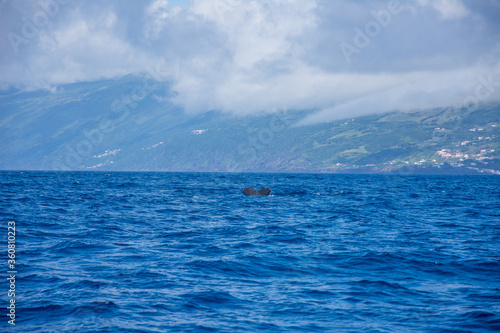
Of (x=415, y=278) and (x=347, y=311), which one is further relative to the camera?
(x=415, y=278)

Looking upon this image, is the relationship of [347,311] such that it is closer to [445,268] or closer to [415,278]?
[415,278]

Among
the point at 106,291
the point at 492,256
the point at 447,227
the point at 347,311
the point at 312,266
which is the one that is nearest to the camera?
the point at 347,311

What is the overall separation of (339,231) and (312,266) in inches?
457

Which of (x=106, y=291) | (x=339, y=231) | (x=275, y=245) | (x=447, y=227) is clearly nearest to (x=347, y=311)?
(x=106, y=291)

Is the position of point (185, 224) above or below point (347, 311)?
above

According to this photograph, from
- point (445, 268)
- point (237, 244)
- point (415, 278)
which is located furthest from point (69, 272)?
point (445, 268)

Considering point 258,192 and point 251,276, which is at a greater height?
point 258,192

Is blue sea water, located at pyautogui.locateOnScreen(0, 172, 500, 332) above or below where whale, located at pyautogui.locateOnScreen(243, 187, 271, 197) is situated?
below

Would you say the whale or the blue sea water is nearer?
the blue sea water

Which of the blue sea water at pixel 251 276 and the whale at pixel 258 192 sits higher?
the whale at pixel 258 192

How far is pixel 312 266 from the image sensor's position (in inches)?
841

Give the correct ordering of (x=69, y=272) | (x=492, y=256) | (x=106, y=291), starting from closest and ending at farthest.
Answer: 1. (x=106, y=291)
2. (x=69, y=272)
3. (x=492, y=256)

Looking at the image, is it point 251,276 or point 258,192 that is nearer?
point 251,276

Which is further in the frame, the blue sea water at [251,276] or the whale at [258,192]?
the whale at [258,192]
